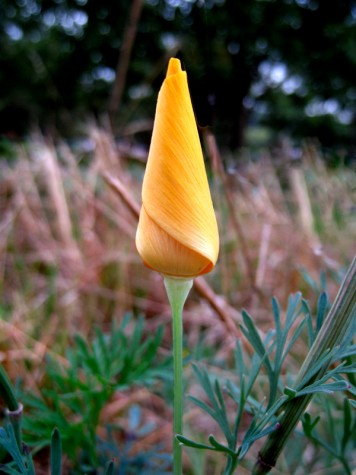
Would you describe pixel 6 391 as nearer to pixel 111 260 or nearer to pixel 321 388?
pixel 321 388

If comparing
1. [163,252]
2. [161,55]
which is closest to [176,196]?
[163,252]

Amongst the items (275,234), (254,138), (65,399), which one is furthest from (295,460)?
(254,138)

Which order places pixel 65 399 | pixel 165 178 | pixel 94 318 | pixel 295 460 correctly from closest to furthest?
pixel 165 178, pixel 65 399, pixel 295 460, pixel 94 318

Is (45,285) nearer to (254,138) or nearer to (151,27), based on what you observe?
(151,27)

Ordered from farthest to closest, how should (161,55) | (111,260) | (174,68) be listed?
(161,55)
(111,260)
(174,68)

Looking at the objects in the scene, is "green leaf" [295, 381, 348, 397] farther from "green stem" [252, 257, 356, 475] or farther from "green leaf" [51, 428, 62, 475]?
"green leaf" [51, 428, 62, 475]

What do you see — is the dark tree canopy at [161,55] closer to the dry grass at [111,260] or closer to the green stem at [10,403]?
the dry grass at [111,260]

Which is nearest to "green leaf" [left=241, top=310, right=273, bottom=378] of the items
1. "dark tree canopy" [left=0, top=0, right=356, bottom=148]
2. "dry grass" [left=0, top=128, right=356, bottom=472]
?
"dry grass" [left=0, top=128, right=356, bottom=472]
